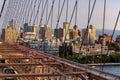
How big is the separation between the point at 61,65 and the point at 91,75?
68.6 inches

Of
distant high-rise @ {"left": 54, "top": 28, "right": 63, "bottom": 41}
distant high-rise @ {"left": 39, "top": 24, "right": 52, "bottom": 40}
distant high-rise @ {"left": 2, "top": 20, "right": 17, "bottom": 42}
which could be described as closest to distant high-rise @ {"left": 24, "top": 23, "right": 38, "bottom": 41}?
distant high-rise @ {"left": 39, "top": 24, "right": 52, "bottom": 40}

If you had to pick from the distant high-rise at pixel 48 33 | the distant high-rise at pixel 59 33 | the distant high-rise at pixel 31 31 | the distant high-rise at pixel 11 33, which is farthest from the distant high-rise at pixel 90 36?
the distant high-rise at pixel 11 33

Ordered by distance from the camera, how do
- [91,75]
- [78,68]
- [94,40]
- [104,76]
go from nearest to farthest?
[104,76], [91,75], [78,68], [94,40]

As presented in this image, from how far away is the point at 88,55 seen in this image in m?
9.71

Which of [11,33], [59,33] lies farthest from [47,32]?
[11,33]

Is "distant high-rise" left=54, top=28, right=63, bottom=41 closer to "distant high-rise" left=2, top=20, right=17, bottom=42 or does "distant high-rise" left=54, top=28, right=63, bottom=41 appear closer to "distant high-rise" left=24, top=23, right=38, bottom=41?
"distant high-rise" left=24, top=23, right=38, bottom=41

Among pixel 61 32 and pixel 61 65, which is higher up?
pixel 61 32

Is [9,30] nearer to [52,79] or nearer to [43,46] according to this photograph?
[43,46]

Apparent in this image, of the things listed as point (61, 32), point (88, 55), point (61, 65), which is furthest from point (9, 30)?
point (61, 65)

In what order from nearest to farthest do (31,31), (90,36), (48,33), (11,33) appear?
(90,36), (48,33), (31,31), (11,33)

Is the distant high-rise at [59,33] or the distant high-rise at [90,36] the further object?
the distant high-rise at [59,33]

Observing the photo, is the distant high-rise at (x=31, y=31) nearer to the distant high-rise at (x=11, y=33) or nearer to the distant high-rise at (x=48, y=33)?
the distant high-rise at (x=48, y=33)

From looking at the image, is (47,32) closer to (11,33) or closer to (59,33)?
(59,33)

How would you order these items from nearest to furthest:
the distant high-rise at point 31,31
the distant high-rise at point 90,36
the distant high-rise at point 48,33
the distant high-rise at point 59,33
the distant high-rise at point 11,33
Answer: the distant high-rise at point 90,36, the distant high-rise at point 59,33, the distant high-rise at point 48,33, the distant high-rise at point 31,31, the distant high-rise at point 11,33
